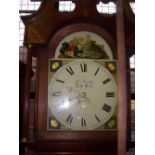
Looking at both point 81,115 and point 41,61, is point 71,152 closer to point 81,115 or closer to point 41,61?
point 81,115

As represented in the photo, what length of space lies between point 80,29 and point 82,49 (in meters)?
0.08

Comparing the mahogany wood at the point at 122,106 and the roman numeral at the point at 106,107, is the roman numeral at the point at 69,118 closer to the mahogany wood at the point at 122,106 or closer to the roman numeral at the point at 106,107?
the roman numeral at the point at 106,107

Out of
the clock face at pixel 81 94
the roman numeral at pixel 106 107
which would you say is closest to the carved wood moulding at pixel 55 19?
the clock face at pixel 81 94

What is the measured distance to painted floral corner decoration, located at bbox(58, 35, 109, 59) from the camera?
3.46 ft

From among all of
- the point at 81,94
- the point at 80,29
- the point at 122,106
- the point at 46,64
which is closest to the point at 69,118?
the point at 81,94

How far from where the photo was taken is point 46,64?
1035 millimetres

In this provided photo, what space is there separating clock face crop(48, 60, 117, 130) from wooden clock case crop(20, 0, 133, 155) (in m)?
0.03

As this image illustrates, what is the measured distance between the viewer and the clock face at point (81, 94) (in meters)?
1.00

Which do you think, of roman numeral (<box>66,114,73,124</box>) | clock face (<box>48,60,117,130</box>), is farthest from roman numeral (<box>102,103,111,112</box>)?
roman numeral (<box>66,114,73,124</box>)

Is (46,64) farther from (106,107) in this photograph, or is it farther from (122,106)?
(122,106)

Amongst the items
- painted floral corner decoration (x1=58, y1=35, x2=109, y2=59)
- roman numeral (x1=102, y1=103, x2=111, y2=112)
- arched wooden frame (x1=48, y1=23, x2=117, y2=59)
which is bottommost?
roman numeral (x1=102, y1=103, x2=111, y2=112)

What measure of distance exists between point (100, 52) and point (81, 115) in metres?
0.24

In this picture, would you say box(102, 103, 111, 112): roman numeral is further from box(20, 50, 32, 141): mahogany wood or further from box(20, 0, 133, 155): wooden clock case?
box(20, 50, 32, 141): mahogany wood
